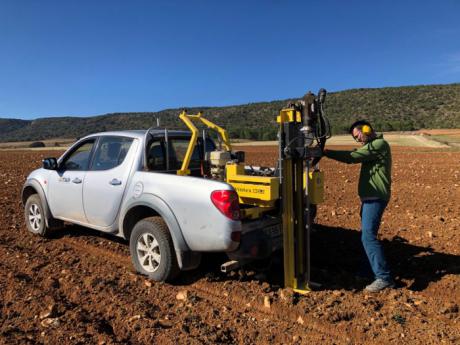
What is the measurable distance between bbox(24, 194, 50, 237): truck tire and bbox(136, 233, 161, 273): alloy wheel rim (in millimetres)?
2416

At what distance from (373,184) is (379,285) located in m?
1.09

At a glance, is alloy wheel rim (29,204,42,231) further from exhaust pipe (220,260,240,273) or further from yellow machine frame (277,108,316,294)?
yellow machine frame (277,108,316,294)

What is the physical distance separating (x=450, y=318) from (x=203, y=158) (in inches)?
135

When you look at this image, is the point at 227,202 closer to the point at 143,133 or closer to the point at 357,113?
the point at 143,133

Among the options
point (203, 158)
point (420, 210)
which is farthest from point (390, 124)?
point (203, 158)

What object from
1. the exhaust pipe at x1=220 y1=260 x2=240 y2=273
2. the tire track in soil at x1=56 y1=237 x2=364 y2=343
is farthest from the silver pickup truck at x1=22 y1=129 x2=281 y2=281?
the tire track in soil at x1=56 y1=237 x2=364 y2=343

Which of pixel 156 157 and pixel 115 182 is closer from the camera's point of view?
pixel 115 182

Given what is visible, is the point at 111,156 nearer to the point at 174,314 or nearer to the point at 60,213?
the point at 60,213

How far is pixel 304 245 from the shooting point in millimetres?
4387

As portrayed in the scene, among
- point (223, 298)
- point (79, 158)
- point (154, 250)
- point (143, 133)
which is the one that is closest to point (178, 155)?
point (143, 133)

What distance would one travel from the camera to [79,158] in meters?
5.76

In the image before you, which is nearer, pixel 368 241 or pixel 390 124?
pixel 368 241

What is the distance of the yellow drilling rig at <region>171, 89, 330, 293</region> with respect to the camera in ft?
13.3

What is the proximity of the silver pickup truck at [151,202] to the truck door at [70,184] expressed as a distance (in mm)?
14
